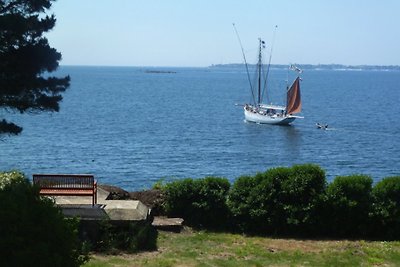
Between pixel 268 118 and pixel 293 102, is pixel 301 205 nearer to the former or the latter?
pixel 268 118

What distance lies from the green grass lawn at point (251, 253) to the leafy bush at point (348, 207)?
2.36 ft

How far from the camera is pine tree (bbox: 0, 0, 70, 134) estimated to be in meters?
15.4

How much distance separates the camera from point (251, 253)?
468 inches

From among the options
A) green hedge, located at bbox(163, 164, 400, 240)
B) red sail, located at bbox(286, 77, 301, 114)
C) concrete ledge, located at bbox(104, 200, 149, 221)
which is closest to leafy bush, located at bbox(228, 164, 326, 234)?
green hedge, located at bbox(163, 164, 400, 240)

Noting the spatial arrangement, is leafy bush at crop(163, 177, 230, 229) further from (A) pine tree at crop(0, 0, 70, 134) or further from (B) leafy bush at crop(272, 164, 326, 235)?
(A) pine tree at crop(0, 0, 70, 134)

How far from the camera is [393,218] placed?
13.6 m

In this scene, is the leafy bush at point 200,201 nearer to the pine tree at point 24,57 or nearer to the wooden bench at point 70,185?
the wooden bench at point 70,185

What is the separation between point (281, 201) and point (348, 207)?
157cm

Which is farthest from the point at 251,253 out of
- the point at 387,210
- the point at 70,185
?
the point at 70,185

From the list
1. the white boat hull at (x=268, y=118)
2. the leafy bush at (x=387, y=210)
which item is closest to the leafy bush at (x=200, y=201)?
the leafy bush at (x=387, y=210)

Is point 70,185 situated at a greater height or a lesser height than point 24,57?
lesser

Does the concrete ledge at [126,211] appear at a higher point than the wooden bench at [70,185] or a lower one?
lower

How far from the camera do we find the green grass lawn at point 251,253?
11.1 metres

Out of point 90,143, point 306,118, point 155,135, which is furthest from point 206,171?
point 306,118
